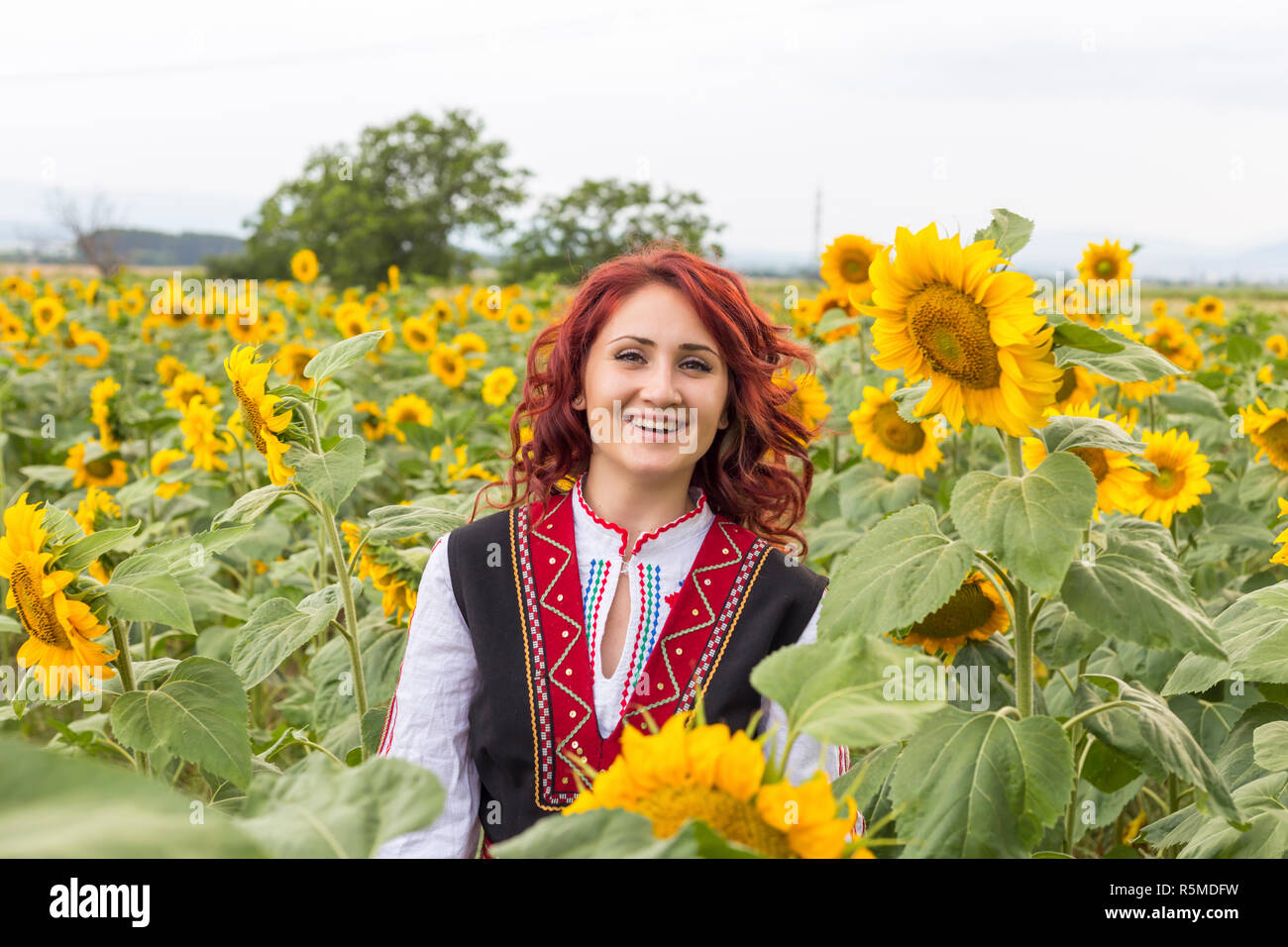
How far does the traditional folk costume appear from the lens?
1.77 m

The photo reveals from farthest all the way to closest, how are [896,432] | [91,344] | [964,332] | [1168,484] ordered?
[91,344] < [896,432] < [1168,484] < [964,332]

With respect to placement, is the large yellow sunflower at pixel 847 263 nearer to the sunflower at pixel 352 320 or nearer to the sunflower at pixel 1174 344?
the sunflower at pixel 1174 344

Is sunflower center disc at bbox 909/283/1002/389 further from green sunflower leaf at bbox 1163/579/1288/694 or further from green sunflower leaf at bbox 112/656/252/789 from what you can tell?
green sunflower leaf at bbox 112/656/252/789

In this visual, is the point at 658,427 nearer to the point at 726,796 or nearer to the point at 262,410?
the point at 262,410

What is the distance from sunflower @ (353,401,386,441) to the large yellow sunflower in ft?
7.20

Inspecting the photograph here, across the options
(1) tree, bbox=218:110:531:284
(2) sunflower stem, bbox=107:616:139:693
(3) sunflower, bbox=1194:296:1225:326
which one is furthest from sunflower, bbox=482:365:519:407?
(1) tree, bbox=218:110:531:284

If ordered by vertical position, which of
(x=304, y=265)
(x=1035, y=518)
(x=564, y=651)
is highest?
(x=304, y=265)

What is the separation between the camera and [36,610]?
170 centimetres

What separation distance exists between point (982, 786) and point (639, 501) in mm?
843

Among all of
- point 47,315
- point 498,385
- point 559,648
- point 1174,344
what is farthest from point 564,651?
point 47,315
